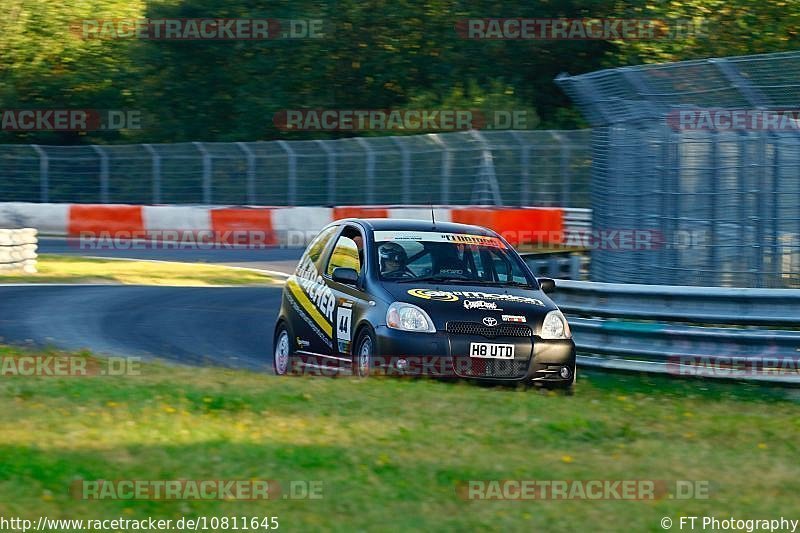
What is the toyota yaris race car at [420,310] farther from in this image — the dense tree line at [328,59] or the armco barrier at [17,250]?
the dense tree line at [328,59]

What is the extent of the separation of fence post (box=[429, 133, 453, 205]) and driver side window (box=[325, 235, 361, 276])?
56.1 feet

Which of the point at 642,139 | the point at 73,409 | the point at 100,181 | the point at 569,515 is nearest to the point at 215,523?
the point at 569,515

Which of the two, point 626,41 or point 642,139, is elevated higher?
point 626,41

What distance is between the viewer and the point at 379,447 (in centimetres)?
735

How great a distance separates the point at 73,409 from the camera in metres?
8.13

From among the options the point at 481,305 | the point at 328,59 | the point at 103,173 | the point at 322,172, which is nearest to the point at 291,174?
the point at 322,172

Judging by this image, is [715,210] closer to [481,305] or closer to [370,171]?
[481,305]

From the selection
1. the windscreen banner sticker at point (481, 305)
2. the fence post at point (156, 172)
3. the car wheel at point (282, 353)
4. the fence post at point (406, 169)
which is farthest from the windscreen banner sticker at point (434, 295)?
the fence post at point (156, 172)

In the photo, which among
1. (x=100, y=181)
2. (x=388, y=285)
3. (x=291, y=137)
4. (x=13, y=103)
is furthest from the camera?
(x=13, y=103)

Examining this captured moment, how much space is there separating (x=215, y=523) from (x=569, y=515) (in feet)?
5.30

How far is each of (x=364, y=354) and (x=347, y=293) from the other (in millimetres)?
666

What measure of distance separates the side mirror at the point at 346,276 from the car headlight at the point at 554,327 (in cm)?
159

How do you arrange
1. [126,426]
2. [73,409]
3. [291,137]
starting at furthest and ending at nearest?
[291,137], [73,409], [126,426]

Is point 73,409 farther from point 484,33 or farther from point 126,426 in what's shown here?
point 484,33
